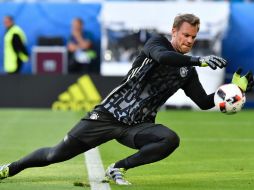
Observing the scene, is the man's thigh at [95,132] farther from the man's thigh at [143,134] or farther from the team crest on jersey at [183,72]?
the team crest on jersey at [183,72]

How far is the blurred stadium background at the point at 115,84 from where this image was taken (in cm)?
1044

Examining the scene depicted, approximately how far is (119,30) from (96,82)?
3.96 meters

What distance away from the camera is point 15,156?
478 inches

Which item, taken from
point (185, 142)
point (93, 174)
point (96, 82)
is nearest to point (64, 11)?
point (96, 82)

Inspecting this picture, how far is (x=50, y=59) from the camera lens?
26.0m

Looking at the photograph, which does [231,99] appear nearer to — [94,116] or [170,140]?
[170,140]

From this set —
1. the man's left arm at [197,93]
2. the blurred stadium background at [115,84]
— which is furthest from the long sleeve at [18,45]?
the man's left arm at [197,93]

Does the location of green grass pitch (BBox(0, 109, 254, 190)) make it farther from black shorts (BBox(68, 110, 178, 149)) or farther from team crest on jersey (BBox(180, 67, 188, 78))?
team crest on jersey (BBox(180, 67, 188, 78))

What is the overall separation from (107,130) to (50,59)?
55.7ft

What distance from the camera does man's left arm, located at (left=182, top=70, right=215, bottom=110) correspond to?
9.40m

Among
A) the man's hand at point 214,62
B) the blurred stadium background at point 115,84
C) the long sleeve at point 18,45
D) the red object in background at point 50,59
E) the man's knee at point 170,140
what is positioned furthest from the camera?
the red object in background at point 50,59

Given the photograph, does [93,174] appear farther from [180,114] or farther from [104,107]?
[180,114]

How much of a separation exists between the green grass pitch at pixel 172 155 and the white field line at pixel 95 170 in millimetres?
81

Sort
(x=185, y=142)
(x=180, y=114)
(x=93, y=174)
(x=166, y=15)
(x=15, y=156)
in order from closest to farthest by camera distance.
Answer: (x=93, y=174) < (x=15, y=156) < (x=185, y=142) < (x=180, y=114) < (x=166, y=15)
